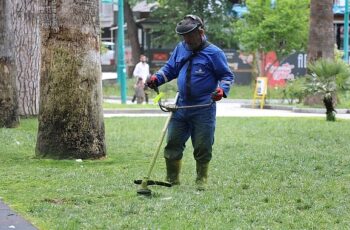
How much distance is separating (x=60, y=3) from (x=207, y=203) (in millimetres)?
4040

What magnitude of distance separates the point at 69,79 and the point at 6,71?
444cm

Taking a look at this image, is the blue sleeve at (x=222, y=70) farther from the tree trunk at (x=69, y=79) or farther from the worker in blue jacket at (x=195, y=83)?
the tree trunk at (x=69, y=79)

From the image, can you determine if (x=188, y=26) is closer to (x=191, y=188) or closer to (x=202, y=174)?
(x=202, y=174)

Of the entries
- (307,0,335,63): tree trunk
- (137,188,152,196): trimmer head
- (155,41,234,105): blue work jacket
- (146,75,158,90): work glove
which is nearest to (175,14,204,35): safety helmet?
(155,41,234,105): blue work jacket

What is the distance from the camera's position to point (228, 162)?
399 inches

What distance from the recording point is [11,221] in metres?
6.09

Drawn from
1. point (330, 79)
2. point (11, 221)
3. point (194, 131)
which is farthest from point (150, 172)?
point (330, 79)

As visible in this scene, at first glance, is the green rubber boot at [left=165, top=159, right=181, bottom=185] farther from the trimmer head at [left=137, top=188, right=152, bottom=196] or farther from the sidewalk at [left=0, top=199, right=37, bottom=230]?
the sidewalk at [left=0, top=199, right=37, bottom=230]

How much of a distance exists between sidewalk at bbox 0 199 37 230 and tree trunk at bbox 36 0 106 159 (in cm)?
332

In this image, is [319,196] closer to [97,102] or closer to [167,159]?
[167,159]

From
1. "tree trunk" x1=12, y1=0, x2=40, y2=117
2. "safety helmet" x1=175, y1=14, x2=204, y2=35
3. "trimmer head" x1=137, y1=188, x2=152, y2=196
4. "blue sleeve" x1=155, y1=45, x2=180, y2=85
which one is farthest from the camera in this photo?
"tree trunk" x1=12, y1=0, x2=40, y2=117

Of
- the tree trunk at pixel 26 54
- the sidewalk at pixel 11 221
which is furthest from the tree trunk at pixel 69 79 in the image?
the tree trunk at pixel 26 54

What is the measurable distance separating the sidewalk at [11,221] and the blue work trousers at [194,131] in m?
2.02

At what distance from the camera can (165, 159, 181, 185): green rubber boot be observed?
313 inches
